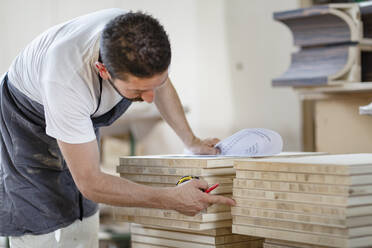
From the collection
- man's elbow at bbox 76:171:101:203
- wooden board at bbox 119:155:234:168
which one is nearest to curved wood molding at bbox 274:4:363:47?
wooden board at bbox 119:155:234:168

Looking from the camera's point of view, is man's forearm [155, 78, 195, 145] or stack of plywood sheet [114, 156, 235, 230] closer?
stack of plywood sheet [114, 156, 235, 230]

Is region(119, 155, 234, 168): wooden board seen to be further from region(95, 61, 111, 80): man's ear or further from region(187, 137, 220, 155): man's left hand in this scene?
region(95, 61, 111, 80): man's ear

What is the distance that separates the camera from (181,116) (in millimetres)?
2156

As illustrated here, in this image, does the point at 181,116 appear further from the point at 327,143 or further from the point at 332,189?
the point at 327,143

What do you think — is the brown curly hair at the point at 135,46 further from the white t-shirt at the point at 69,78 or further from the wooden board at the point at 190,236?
the wooden board at the point at 190,236

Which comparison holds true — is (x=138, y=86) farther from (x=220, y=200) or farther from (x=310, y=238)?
(x=310, y=238)

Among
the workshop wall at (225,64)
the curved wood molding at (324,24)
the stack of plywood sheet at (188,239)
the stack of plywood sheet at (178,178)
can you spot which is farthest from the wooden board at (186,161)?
the workshop wall at (225,64)

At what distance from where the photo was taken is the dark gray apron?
6.45ft

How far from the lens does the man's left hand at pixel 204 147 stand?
2092 mm

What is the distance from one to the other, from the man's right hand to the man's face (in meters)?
0.28

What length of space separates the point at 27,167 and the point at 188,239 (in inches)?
23.5

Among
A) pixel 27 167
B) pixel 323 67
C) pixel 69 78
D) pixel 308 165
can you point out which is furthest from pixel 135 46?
pixel 323 67

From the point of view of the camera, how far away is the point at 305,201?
160cm

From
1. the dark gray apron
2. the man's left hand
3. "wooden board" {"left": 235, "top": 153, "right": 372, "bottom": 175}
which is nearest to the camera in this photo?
"wooden board" {"left": 235, "top": 153, "right": 372, "bottom": 175}
